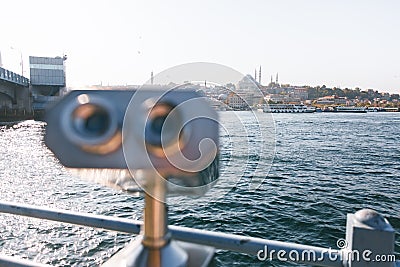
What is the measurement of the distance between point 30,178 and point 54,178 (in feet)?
4.22

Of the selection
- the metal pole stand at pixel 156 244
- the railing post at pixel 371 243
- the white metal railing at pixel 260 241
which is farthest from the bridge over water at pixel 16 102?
the railing post at pixel 371 243

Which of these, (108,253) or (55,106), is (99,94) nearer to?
(55,106)

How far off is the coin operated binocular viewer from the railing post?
1.85 ft

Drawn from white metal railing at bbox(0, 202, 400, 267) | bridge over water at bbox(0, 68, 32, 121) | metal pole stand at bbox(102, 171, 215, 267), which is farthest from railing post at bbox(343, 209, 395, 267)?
bridge over water at bbox(0, 68, 32, 121)

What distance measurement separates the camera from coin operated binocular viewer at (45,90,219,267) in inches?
36.7

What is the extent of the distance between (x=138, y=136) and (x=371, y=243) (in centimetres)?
84

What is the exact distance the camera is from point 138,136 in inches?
37.0

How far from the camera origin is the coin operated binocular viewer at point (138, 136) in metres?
0.93

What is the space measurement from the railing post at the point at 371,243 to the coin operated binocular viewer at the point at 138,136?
56 cm

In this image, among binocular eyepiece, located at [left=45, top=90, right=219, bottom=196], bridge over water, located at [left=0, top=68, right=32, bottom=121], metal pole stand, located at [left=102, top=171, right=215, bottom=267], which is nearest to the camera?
binocular eyepiece, located at [left=45, top=90, right=219, bottom=196]

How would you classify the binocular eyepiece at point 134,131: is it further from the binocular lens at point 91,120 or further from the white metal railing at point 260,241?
the white metal railing at point 260,241

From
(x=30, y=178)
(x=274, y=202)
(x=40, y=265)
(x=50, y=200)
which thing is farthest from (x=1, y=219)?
(x=40, y=265)

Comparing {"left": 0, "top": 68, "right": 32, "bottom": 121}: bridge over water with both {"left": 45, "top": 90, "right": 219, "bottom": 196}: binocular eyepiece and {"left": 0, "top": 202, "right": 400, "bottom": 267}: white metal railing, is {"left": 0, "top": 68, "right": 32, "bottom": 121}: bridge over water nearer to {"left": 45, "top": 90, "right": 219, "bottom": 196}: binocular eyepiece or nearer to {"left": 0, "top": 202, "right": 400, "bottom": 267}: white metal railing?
{"left": 0, "top": 202, "right": 400, "bottom": 267}: white metal railing

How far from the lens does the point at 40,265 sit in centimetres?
141
